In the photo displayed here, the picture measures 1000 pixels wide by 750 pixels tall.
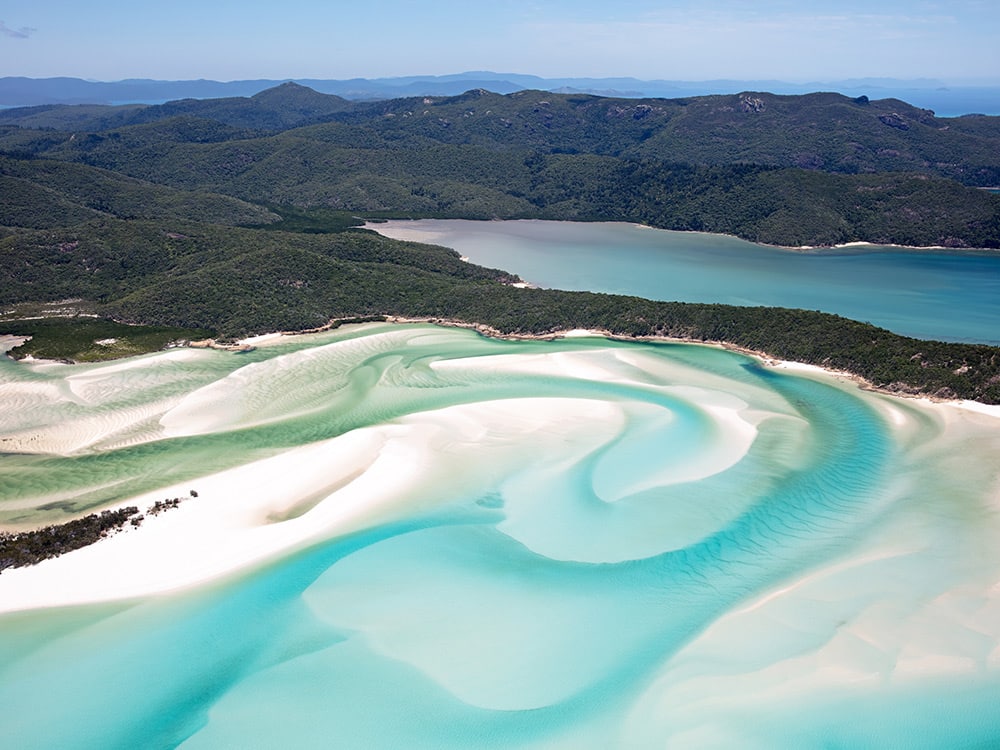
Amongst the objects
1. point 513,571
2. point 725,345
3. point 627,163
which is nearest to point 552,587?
point 513,571

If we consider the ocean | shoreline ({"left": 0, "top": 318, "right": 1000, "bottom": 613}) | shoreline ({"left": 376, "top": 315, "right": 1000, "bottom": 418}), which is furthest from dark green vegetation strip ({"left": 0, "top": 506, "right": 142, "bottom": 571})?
shoreline ({"left": 376, "top": 315, "right": 1000, "bottom": 418})

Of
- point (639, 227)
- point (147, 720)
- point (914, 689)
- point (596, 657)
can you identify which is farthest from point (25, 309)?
point (639, 227)

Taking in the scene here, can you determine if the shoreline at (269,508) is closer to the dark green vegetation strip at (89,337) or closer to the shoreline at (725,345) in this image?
the shoreline at (725,345)

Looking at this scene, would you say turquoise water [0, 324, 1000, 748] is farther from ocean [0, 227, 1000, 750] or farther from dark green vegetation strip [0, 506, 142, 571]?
dark green vegetation strip [0, 506, 142, 571]

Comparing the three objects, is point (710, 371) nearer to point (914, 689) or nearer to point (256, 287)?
point (914, 689)

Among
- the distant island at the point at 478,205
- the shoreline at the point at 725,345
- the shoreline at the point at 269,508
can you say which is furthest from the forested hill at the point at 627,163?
the shoreline at the point at 269,508

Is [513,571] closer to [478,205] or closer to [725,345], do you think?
[725,345]
